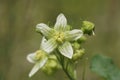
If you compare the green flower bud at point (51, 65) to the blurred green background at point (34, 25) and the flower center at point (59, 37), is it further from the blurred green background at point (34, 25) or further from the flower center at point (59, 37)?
the blurred green background at point (34, 25)

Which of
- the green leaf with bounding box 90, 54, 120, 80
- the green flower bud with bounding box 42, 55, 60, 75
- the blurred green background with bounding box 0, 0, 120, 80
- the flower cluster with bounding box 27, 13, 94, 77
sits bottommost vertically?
the blurred green background with bounding box 0, 0, 120, 80

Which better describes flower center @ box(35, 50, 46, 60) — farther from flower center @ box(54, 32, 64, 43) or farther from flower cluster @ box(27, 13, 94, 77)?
flower center @ box(54, 32, 64, 43)

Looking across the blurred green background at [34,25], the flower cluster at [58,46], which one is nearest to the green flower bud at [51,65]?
the flower cluster at [58,46]

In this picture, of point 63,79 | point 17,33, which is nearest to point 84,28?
point 63,79

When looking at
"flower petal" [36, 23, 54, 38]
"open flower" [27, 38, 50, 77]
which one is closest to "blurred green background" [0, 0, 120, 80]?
"open flower" [27, 38, 50, 77]

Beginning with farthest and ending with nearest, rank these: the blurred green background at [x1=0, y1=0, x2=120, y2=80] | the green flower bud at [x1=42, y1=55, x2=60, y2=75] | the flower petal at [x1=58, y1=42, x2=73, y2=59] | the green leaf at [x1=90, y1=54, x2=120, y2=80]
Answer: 1. the blurred green background at [x1=0, y1=0, x2=120, y2=80]
2. the green leaf at [x1=90, y1=54, x2=120, y2=80]
3. the green flower bud at [x1=42, y1=55, x2=60, y2=75]
4. the flower petal at [x1=58, y1=42, x2=73, y2=59]

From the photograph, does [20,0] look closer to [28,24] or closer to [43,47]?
[28,24]

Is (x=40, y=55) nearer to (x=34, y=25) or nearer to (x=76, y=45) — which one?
(x=76, y=45)
